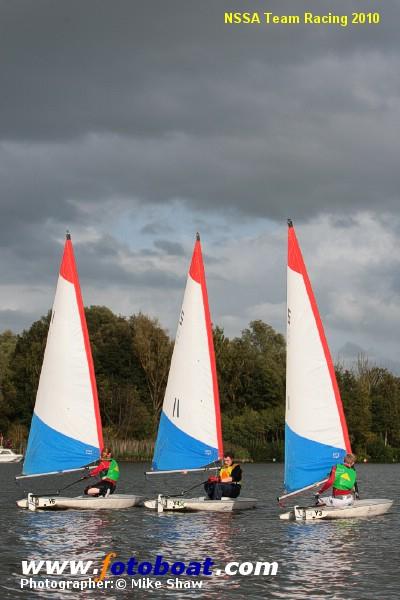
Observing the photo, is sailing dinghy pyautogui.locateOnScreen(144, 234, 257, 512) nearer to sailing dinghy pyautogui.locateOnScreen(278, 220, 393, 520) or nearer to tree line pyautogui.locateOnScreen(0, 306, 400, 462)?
sailing dinghy pyautogui.locateOnScreen(278, 220, 393, 520)

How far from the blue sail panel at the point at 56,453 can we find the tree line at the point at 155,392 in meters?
54.6

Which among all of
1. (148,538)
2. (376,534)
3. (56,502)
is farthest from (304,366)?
(56,502)

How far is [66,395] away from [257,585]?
54.6 feet

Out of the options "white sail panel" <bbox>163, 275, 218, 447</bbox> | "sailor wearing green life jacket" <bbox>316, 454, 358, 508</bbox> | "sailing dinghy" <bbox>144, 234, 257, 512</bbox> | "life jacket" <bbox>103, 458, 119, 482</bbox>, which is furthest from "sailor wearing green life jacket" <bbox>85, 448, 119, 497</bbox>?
"sailor wearing green life jacket" <bbox>316, 454, 358, 508</bbox>

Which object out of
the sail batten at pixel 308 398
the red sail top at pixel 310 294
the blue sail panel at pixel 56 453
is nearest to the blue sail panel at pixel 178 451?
the blue sail panel at pixel 56 453

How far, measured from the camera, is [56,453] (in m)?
34.8

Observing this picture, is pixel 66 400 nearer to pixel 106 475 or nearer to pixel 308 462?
pixel 106 475

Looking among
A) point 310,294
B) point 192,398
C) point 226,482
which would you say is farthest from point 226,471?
point 310,294

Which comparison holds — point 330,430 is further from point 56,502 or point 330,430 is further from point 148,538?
point 56,502

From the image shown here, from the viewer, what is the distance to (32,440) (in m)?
35.2

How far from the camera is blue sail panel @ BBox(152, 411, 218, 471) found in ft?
114

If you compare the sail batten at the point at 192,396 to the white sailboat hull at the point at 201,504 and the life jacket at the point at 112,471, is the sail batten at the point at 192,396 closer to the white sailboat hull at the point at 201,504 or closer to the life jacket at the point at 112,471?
the white sailboat hull at the point at 201,504

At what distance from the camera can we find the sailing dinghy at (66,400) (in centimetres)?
3469

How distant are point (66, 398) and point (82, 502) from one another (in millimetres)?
4055
